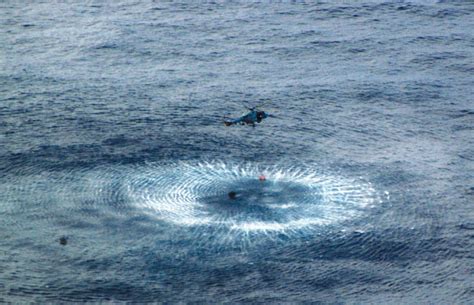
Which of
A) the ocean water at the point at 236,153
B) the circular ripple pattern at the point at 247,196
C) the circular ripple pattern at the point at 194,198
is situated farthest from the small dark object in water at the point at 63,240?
the circular ripple pattern at the point at 247,196

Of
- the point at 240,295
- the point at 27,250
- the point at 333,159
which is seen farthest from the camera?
the point at 333,159

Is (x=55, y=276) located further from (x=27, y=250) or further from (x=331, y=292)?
(x=331, y=292)

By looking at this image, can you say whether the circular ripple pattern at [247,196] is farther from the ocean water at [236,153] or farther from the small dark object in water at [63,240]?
the small dark object in water at [63,240]

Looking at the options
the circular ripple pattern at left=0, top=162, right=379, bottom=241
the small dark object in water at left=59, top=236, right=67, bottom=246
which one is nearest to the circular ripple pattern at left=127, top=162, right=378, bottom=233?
the circular ripple pattern at left=0, top=162, right=379, bottom=241

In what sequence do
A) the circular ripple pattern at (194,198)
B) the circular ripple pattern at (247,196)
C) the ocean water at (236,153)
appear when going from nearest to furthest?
1. the ocean water at (236,153)
2. the circular ripple pattern at (194,198)
3. the circular ripple pattern at (247,196)

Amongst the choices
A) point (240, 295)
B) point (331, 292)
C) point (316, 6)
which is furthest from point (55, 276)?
point (316, 6)

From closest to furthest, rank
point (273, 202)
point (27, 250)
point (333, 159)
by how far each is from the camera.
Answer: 1. point (27, 250)
2. point (273, 202)
3. point (333, 159)
